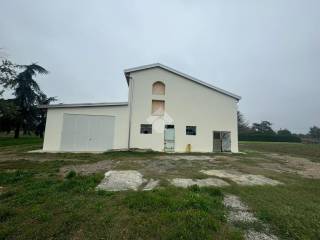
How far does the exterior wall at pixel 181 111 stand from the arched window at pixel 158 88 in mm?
275

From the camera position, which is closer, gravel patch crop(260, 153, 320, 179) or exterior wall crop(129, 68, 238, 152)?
gravel patch crop(260, 153, 320, 179)

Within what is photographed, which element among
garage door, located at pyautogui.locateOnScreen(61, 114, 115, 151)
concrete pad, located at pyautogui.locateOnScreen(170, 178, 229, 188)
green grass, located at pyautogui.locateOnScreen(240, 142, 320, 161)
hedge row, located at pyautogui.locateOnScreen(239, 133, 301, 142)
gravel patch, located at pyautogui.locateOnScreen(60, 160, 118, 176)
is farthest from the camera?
hedge row, located at pyautogui.locateOnScreen(239, 133, 301, 142)

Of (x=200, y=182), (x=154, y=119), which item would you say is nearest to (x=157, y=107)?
(x=154, y=119)

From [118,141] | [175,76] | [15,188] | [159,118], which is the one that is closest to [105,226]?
Result: [15,188]

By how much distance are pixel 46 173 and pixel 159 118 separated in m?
9.75

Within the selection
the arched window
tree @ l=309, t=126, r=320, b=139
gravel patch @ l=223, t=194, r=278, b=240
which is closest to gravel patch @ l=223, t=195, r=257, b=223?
gravel patch @ l=223, t=194, r=278, b=240

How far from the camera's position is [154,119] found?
15273 mm

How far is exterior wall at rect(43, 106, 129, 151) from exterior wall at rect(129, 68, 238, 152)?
66 cm

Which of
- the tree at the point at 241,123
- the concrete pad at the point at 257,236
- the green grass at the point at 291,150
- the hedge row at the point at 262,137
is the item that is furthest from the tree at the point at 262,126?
the concrete pad at the point at 257,236

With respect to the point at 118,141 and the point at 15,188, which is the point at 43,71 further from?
the point at 15,188

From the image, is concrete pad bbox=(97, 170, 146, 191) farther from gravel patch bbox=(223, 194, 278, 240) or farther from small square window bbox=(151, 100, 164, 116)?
small square window bbox=(151, 100, 164, 116)

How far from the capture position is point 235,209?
12.8ft

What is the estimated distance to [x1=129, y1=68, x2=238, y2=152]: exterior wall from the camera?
49.2ft

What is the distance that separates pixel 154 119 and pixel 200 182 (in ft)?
31.9
